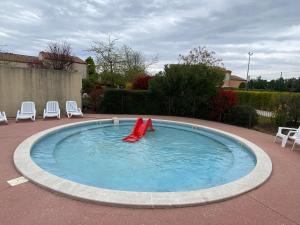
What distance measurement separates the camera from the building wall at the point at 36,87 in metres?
11.9

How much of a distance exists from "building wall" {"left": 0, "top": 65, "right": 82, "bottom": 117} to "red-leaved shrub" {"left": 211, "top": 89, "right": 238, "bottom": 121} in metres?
8.73

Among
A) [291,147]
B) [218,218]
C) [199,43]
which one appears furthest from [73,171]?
[199,43]

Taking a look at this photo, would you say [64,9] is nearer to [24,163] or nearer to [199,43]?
[24,163]

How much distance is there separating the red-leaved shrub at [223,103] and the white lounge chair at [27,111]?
10.4 m

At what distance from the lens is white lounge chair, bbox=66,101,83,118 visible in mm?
13203

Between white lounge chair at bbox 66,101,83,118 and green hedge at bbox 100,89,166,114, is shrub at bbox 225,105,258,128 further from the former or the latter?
white lounge chair at bbox 66,101,83,118

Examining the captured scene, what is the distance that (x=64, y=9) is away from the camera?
40.2 feet

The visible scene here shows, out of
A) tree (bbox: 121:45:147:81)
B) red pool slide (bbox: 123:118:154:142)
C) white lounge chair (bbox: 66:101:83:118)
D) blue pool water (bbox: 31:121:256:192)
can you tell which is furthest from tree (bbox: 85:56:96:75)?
blue pool water (bbox: 31:121:256:192)

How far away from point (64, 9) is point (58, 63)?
17461 millimetres

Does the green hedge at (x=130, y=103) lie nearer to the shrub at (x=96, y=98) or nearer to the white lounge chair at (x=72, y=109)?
the shrub at (x=96, y=98)

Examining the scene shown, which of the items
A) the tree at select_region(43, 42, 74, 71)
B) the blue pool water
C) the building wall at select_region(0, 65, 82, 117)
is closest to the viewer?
the blue pool water

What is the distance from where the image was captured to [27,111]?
11867mm

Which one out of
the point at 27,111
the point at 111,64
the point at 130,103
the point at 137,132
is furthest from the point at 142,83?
the point at 137,132

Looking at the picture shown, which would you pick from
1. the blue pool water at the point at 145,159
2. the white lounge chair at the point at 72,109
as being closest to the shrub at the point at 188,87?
the blue pool water at the point at 145,159
